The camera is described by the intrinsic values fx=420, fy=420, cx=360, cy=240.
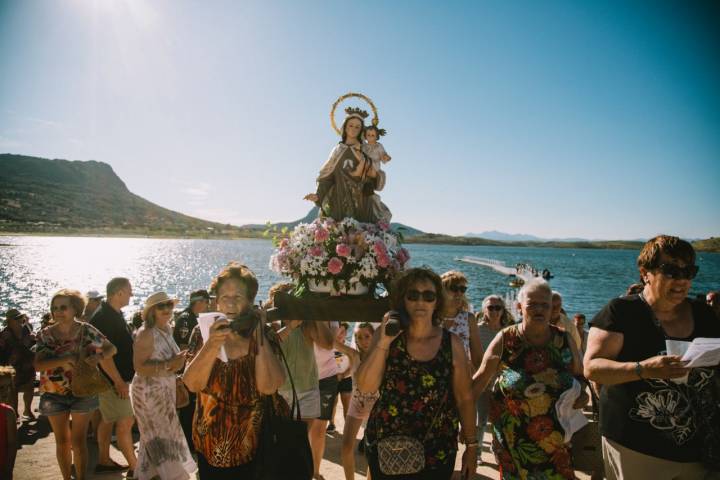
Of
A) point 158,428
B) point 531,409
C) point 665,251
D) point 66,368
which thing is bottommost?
point 158,428

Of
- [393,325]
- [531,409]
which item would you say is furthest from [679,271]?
[393,325]

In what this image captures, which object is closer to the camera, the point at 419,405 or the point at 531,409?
the point at 419,405

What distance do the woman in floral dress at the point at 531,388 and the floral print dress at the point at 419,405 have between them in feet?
1.59

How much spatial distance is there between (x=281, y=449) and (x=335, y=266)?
1.46m

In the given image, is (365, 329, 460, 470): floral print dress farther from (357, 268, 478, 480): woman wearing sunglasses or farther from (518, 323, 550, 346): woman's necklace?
(518, 323, 550, 346): woman's necklace

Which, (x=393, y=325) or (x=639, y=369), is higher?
(x=393, y=325)

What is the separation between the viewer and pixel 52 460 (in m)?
5.82

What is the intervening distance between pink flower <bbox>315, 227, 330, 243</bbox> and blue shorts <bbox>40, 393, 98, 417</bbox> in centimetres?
353

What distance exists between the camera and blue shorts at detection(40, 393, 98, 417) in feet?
15.6

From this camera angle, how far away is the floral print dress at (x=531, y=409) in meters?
3.16

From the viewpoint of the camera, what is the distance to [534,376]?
3271 millimetres

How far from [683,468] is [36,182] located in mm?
236035

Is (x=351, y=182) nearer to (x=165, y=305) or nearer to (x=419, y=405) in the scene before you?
(x=419, y=405)

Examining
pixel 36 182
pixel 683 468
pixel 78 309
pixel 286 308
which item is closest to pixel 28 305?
pixel 78 309
